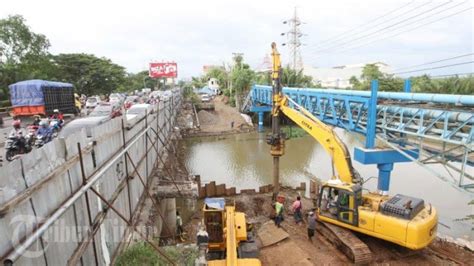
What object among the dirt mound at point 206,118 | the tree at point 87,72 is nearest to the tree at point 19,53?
the tree at point 87,72

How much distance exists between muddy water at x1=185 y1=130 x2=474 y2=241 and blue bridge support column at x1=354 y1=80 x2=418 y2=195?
288 cm

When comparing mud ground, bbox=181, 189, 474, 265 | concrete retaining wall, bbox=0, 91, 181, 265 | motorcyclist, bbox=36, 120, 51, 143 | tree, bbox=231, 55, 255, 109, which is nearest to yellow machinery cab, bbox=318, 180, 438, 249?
mud ground, bbox=181, 189, 474, 265

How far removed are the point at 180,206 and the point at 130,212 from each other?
8.94m

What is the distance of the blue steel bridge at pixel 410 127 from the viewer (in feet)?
32.3

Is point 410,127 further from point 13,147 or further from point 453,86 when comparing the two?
point 453,86

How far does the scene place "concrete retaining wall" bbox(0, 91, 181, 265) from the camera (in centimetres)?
312

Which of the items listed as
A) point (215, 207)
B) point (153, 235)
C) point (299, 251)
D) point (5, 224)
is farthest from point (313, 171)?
point (5, 224)

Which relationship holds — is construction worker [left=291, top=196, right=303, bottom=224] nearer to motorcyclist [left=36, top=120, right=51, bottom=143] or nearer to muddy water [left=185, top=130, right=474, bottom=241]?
muddy water [left=185, top=130, right=474, bottom=241]

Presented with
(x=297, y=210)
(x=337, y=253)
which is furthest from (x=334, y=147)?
(x=337, y=253)

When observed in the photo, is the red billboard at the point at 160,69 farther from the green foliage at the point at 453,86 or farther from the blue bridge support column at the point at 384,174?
the blue bridge support column at the point at 384,174

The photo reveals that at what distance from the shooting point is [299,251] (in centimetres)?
1047

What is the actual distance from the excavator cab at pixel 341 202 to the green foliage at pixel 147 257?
602 cm

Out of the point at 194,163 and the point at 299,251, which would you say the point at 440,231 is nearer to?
the point at 299,251

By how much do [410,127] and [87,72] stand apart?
53.5 meters
